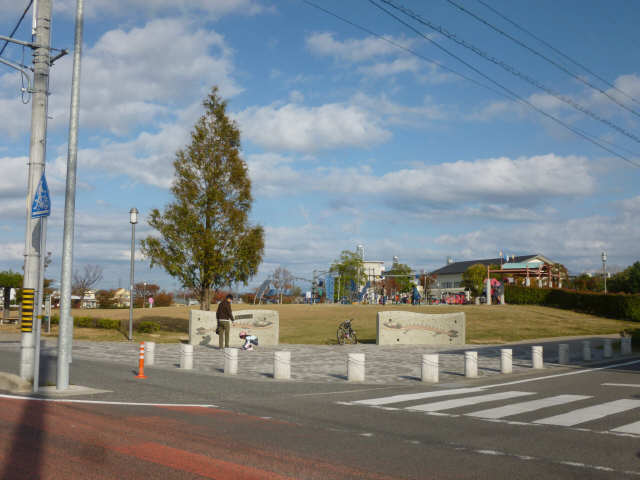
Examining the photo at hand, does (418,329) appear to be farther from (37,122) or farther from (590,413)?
(37,122)

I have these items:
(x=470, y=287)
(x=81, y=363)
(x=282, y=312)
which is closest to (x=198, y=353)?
(x=81, y=363)

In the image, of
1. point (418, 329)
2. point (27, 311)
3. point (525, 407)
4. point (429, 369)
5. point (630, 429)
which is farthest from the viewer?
point (418, 329)

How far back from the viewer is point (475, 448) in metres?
7.41

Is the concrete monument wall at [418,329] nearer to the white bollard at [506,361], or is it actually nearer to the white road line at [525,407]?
the white bollard at [506,361]

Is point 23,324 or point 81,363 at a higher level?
point 23,324

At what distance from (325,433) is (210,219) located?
77.1 ft

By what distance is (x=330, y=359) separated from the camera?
67.2ft

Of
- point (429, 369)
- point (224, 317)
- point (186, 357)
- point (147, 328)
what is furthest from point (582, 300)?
point (186, 357)

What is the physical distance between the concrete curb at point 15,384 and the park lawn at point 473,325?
54.5 feet

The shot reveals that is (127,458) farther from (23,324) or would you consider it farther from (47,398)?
(23,324)

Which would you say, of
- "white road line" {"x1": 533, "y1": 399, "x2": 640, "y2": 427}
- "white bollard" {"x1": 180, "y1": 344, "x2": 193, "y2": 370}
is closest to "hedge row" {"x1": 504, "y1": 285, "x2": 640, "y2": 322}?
"white road line" {"x1": 533, "y1": 399, "x2": 640, "y2": 427}

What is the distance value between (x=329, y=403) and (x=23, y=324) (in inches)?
256

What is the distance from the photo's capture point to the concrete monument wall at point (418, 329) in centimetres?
2734

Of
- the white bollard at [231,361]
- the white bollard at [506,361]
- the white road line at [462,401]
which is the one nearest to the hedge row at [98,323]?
the white bollard at [231,361]
